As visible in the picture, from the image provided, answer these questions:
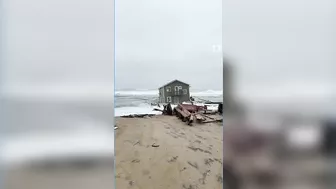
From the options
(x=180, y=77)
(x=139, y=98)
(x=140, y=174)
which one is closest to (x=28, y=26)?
(x=139, y=98)

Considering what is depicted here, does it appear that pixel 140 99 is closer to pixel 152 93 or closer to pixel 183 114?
pixel 152 93

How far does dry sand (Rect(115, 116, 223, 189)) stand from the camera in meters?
1.12

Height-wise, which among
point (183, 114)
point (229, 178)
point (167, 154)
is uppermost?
point (183, 114)

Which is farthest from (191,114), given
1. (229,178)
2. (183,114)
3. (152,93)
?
(229,178)

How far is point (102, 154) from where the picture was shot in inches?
43.6

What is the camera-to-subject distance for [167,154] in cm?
114

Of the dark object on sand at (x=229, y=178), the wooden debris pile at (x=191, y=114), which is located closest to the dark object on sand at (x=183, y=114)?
the wooden debris pile at (x=191, y=114)

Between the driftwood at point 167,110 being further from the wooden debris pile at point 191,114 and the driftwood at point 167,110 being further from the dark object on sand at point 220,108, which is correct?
the dark object on sand at point 220,108

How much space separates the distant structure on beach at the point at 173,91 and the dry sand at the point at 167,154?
76 mm

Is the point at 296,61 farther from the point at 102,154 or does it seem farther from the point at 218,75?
the point at 102,154

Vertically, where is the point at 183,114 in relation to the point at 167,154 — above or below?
above

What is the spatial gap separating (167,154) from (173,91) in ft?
0.84

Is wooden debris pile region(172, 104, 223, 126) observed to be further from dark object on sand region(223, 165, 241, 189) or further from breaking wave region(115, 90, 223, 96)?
dark object on sand region(223, 165, 241, 189)

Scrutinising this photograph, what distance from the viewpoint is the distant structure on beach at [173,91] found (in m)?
1.15
